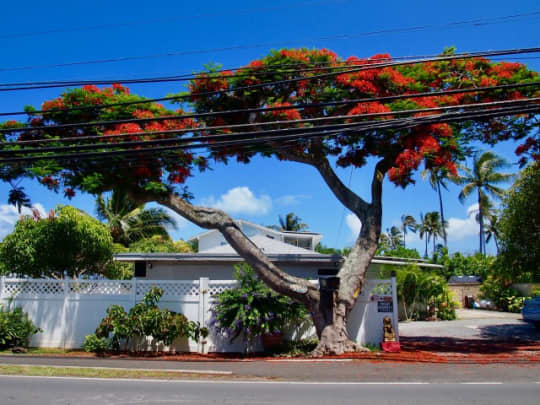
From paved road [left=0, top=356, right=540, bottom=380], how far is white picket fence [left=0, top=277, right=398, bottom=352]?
60.7 inches

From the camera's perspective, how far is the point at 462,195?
40625 mm

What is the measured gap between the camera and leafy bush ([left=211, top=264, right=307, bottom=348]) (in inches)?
452

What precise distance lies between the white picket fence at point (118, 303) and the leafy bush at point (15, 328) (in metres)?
0.20

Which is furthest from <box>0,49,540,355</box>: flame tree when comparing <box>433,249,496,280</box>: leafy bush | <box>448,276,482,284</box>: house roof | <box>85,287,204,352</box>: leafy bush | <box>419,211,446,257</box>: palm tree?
<box>419,211,446,257</box>: palm tree

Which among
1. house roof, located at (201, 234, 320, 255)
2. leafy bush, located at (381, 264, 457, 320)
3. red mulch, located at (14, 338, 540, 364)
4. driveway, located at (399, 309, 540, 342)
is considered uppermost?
house roof, located at (201, 234, 320, 255)

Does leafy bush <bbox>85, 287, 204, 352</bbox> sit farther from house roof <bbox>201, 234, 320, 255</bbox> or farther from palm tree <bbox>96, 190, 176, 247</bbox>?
palm tree <bbox>96, 190, 176, 247</bbox>

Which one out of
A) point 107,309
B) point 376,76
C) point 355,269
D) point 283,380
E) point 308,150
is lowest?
point 283,380

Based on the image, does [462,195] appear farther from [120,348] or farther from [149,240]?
[120,348]

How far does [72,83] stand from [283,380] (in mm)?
7462

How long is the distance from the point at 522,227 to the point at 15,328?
48.9 ft

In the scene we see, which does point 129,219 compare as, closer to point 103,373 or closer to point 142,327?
point 142,327

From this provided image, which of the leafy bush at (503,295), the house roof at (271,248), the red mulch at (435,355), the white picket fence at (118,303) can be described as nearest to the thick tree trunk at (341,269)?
the red mulch at (435,355)

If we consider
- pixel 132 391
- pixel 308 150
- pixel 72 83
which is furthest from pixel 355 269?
pixel 72 83

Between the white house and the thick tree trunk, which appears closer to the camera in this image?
the thick tree trunk
